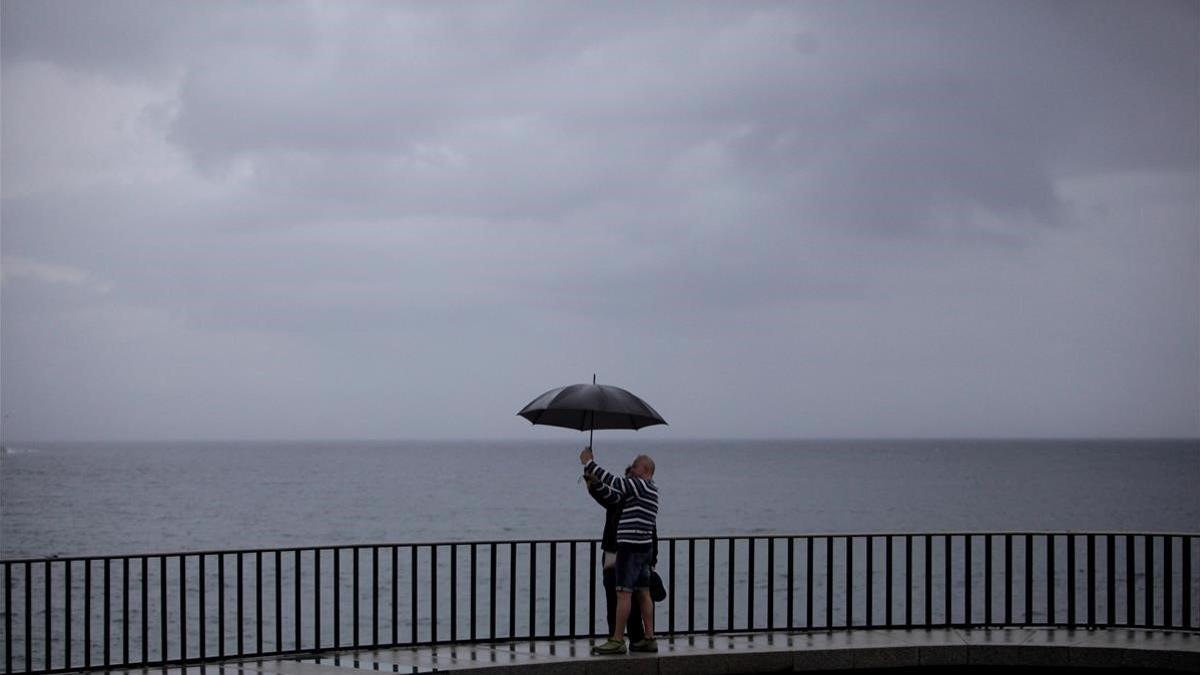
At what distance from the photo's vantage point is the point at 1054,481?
11638cm

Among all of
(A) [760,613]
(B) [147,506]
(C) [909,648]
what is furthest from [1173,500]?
(C) [909,648]

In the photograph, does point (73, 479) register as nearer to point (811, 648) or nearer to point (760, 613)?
point (760, 613)

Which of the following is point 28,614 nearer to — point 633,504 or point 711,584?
point 633,504

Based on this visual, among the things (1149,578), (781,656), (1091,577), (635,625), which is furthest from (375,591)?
(1149,578)

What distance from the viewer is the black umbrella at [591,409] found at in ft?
31.7

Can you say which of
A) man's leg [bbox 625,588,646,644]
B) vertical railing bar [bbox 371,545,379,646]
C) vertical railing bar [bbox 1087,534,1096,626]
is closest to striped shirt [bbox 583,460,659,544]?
man's leg [bbox 625,588,646,644]

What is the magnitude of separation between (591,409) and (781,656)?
2.61 metres

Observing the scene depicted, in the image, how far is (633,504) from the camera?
9.83 meters

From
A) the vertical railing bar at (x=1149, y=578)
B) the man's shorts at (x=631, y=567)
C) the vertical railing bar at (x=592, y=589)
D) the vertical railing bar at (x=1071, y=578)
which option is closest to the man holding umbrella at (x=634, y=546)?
the man's shorts at (x=631, y=567)

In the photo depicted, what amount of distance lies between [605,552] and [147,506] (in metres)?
80.6

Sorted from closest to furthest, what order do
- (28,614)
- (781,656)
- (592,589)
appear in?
1. (28,614)
2. (781,656)
3. (592,589)

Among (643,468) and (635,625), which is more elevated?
(643,468)

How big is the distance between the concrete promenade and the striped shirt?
0.99m

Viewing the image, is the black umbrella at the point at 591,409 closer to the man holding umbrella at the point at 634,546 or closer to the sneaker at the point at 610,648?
the man holding umbrella at the point at 634,546
